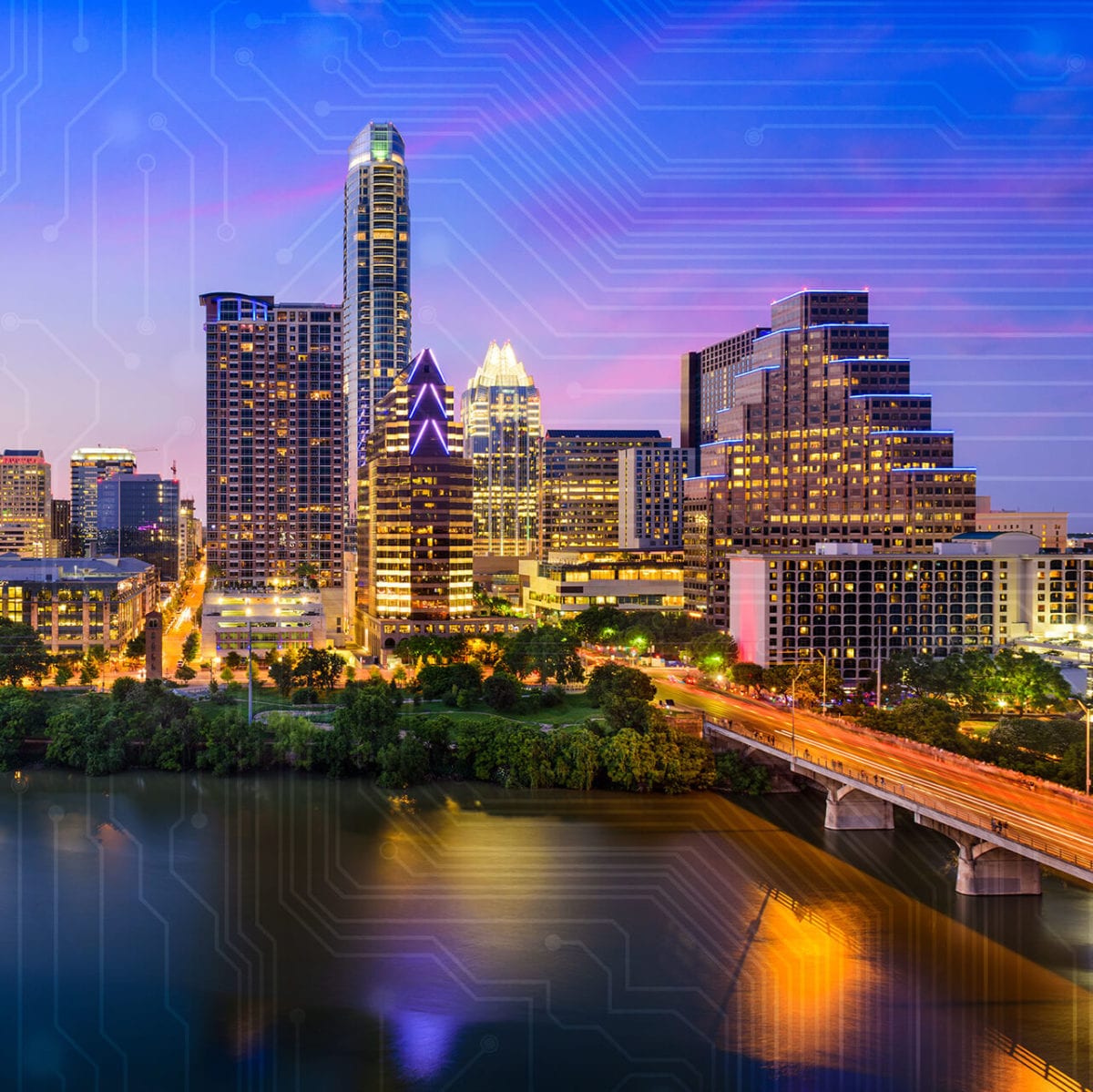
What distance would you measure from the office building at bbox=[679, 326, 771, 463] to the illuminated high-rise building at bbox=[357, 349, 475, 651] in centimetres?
4347

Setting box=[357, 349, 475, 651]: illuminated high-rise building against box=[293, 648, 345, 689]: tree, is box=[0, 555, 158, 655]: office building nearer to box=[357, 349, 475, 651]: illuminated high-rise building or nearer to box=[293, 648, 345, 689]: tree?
box=[357, 349, 475, 651]: illuminated high-rise building

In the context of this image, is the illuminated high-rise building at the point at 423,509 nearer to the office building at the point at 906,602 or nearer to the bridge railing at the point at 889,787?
the office building at the point at 906,602

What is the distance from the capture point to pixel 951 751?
20.0 metres

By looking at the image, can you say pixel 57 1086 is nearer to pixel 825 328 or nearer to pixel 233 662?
pixel 233 662

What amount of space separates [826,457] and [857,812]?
20705 millimetres

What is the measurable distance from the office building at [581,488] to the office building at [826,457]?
94.2 ft

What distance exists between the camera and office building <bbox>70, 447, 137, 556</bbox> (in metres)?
94.1

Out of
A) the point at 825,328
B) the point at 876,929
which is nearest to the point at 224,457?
the point at 825,328

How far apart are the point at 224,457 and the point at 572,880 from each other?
1539 inches

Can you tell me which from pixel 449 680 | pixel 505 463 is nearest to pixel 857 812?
pixel 449 680

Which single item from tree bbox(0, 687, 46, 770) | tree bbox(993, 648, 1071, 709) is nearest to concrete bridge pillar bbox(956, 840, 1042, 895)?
tree bbox(993, 648, 1071, 709)

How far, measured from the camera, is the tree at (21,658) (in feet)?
94.0

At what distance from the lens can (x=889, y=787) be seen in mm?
16297

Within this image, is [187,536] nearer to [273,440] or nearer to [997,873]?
[273,440]
